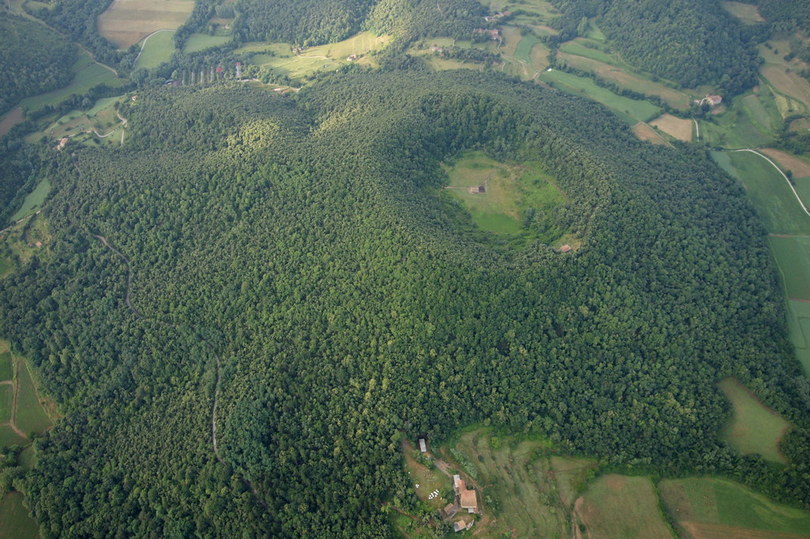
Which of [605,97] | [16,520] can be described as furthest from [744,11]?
[16,520]

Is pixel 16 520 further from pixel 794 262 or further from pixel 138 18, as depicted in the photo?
pixel 138 18

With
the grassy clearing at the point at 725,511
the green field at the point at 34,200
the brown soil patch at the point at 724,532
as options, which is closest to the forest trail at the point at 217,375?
the green field at the point at 34,200

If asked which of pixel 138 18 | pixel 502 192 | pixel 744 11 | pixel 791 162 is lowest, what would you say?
pixel 791 162

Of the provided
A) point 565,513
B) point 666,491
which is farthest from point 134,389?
point 666,491

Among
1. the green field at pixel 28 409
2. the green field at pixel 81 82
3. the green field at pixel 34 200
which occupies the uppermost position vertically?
the green field at pixel 81 82

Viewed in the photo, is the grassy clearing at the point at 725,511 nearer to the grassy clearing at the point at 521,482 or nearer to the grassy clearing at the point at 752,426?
the grassy clearing at the point at 752,426

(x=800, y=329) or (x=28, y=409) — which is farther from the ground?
(x=28, y=409)

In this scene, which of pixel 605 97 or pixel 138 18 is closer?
pixel 605 97

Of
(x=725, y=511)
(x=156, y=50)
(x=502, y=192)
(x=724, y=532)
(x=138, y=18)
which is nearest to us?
(x=724, y=532)
